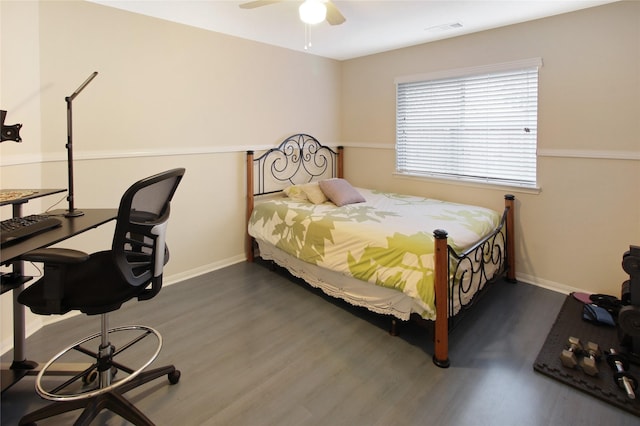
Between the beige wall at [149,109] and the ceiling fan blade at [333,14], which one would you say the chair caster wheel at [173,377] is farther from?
the ceiling fan blade at [333,14]

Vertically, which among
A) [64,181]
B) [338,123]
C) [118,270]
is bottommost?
[118,270]

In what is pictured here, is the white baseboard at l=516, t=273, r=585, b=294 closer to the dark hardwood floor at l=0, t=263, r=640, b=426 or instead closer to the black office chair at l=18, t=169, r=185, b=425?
the dark hardwood floor at l=0, t=263, r=640, b=426

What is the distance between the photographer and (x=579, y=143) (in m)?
2.92

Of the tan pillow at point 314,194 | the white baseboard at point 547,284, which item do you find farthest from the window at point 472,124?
the tan pillow at point 314,194

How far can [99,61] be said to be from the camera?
2734mm

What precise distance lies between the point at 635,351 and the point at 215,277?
10.3 feet

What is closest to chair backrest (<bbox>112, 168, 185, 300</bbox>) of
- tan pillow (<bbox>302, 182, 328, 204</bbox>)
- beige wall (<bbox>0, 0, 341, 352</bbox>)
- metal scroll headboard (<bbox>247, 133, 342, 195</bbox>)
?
beige wall (<bbox>0, 0, 341, 352</bbox>)

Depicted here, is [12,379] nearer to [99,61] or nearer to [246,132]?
[99,61]

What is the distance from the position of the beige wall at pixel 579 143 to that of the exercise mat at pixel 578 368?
1.50 ft

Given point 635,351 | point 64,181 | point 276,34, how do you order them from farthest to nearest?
point 276,34, point 64,181, point 635,351

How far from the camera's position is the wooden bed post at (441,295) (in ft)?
6.93

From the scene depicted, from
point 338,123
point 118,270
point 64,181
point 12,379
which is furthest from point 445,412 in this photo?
point 338,123

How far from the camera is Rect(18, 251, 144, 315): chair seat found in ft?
4.85

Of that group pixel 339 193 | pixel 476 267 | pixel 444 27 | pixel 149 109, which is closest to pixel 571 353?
pixel 476 267
